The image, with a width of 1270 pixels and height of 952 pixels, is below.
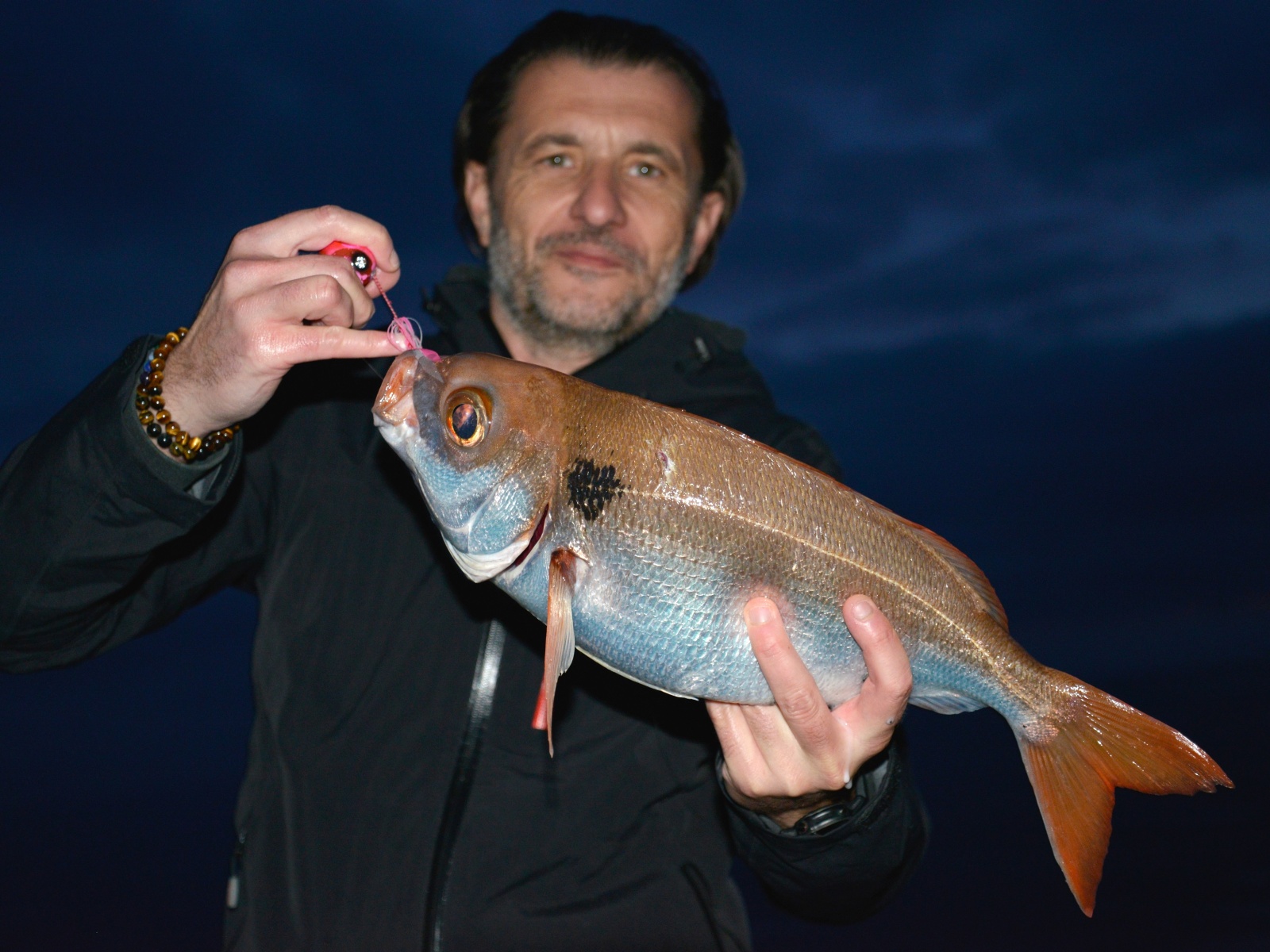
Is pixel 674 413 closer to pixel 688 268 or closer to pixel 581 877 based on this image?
pixel 581 877

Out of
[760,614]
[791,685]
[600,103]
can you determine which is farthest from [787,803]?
[600,103]

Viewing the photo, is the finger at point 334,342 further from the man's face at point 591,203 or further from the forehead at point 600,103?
the forehead at point 600,103

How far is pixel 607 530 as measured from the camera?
1.94 m

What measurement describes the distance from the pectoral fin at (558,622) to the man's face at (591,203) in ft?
5.75

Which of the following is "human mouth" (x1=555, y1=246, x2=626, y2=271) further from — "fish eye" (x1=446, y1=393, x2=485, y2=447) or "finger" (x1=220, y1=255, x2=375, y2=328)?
"fish eye" (x1=446, y1=393, x2=485, y2=447)

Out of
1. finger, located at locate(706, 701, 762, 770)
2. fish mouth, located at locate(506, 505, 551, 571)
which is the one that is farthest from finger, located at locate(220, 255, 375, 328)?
finger, located at locate(706, 701, 762, 770)

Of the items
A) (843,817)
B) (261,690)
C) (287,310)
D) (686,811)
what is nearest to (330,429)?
(261,690)

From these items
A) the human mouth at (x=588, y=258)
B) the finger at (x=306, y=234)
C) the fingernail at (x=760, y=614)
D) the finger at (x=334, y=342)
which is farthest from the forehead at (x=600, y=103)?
the fingernail at (x=760, y=614)

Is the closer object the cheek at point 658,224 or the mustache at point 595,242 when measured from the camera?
the mustache at point 595,242

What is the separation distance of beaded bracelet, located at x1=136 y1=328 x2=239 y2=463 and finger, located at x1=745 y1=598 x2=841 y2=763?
1.39 metres

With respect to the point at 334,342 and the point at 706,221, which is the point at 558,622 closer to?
the point at 334,342

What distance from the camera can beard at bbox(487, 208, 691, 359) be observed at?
11.4 feet

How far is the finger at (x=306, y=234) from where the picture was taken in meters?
2.10

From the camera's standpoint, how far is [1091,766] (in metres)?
2.06
